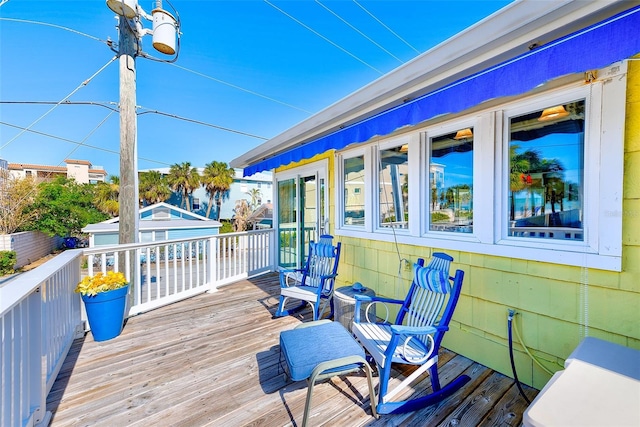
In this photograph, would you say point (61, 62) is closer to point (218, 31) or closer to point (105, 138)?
point (218, 31)

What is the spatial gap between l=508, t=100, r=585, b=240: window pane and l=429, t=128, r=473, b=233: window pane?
0.37 m

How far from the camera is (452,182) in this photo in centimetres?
282

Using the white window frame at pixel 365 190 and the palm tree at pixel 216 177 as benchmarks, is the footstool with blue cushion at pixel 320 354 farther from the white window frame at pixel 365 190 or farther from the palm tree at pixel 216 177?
the palm tree at pixel 216 177

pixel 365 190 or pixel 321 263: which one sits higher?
pixel 365 190

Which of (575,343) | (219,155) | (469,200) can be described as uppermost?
(219,155)

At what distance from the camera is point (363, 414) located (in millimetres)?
1882

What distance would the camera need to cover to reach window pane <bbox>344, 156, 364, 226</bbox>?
4016 millimetres

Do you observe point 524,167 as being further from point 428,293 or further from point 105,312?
point 105,312

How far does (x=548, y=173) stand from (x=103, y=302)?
441 cm

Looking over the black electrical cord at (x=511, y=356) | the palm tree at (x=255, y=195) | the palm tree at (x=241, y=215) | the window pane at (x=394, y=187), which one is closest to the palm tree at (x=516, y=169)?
the black electrical cord at (x=511, y=356)

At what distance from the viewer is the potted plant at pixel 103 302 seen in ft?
9.45

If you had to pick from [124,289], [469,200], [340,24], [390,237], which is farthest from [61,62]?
[469,200]

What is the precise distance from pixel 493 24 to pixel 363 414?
8.84 ft

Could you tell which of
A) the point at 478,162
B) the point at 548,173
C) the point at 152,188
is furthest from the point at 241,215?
the point at 548,173
